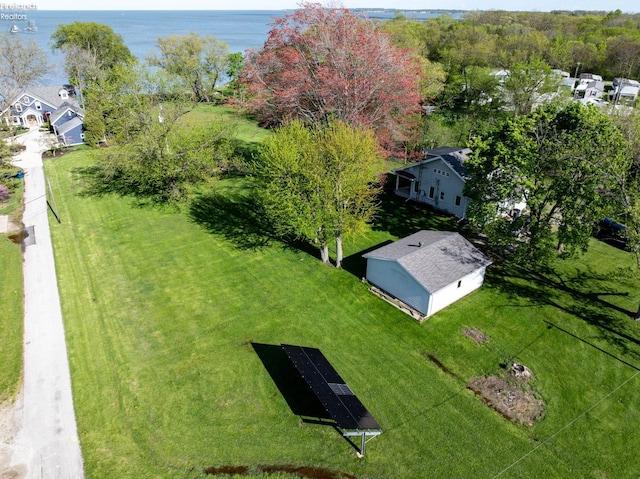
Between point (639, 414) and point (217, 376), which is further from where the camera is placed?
point (217, 376)

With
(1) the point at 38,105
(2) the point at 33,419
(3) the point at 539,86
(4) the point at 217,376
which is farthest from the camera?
(1) the point at 38,105

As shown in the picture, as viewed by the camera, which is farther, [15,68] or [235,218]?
[15,68]

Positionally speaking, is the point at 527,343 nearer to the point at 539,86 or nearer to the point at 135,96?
the point at 135,96

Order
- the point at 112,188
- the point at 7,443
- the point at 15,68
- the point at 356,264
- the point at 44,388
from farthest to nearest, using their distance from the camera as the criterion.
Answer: the point at 15,68 < the point at 112,188 < the point at 356,264 < the point at 44,388 < the point at 7,443

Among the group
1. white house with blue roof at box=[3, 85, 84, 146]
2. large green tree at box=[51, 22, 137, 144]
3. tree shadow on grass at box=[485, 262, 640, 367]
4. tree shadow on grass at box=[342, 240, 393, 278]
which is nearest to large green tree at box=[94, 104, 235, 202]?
large green tree at box=[51, 22, 137, 144]

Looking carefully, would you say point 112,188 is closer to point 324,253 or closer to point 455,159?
point 324,253

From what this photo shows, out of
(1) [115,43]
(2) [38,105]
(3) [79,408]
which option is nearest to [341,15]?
(3) [79,408]

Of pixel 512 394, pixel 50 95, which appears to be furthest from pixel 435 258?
pixel 50 95

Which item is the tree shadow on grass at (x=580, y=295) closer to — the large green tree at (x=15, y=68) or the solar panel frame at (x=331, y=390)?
the solar panel frame at (x=331, y=390)
